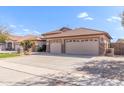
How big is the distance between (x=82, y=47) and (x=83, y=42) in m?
0.61

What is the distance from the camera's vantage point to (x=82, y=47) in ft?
71.6

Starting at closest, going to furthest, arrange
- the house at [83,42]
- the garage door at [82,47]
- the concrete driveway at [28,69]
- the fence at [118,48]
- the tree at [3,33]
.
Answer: the concrete driveway at [28,69], the house at [83,42], the garage door at [82,47], the fence at [118,48], the tree at [3,33]

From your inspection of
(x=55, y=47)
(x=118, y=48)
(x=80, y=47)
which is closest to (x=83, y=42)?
(x=80, y=47)

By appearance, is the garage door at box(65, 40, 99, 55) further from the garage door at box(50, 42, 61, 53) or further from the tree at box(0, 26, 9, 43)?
the tree at box(0, 26, 9, 43)

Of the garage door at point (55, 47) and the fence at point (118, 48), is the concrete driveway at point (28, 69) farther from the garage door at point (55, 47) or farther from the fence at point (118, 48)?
the garage door at point (55, 47)

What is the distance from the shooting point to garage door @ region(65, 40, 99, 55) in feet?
68.4

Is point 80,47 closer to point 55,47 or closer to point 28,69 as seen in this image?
point 55,47

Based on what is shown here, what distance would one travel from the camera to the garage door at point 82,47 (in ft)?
68.4

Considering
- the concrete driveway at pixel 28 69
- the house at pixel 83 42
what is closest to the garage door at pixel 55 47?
the house at pixel 83 42

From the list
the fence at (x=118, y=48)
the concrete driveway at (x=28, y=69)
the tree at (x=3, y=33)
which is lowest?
the concrete driveway at (x=28, y=69)

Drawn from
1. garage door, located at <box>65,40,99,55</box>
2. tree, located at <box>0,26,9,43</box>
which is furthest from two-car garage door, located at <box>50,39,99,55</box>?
tree, located at <box>0,26,9,43</box>

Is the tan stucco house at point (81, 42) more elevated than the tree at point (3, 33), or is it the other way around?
the tree at point (3, 33)

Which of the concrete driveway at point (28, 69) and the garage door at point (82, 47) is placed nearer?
the concrete driveway at point (28, 69)
